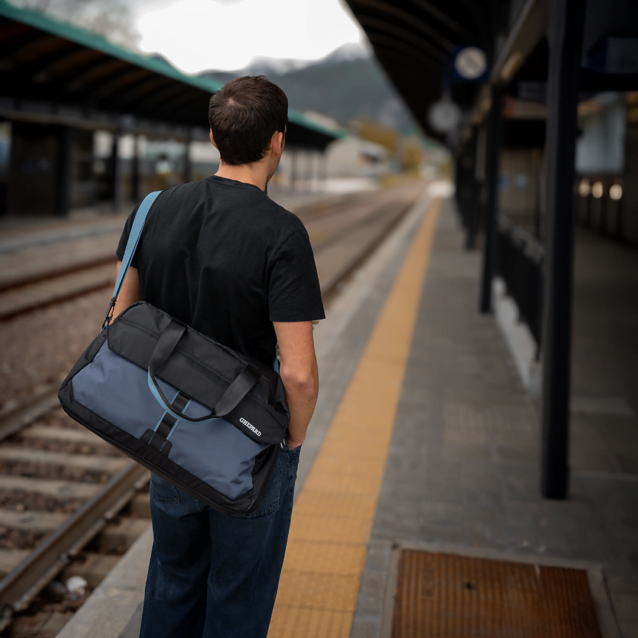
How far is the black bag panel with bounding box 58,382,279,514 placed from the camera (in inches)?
67.4

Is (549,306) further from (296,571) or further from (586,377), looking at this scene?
(586,377)

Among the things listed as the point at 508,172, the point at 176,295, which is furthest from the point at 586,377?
the point at 508,172

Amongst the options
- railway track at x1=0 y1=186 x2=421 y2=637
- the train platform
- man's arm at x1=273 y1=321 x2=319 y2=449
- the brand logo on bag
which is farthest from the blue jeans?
railway track at x1=0 y1=186 x2=421 y2=637

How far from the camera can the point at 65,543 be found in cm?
356

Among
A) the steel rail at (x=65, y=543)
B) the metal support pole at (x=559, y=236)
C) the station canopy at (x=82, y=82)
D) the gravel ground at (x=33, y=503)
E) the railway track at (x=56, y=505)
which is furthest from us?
the station canopy at (x=82, y=82)

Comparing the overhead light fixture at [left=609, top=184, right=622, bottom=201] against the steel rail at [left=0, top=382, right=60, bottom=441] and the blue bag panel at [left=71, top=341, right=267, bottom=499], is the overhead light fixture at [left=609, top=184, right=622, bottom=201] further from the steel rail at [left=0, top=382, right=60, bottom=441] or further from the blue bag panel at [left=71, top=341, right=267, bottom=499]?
the blue bag panel at [left=71, top=341, right=267, bottom=499]

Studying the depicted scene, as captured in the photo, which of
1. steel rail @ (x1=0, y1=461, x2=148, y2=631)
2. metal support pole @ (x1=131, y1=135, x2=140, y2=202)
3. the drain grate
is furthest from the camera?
metal support pole @ (x1=131, y1=135, x2=140, y2=202)

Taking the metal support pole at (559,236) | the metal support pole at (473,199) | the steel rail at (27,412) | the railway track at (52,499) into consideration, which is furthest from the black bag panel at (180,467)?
the metal support pole at (473,199)

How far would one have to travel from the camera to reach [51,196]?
19.7m

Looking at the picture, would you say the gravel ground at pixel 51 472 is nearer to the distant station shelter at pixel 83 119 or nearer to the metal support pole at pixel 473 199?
the distant station shelter at pixel 83 119

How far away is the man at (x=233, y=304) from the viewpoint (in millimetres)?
1711

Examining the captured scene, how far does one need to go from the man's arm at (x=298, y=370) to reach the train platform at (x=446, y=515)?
3.93ft

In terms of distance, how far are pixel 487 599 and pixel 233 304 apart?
6.06ft

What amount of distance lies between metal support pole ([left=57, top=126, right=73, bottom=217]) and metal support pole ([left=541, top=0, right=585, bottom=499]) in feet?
58.9
